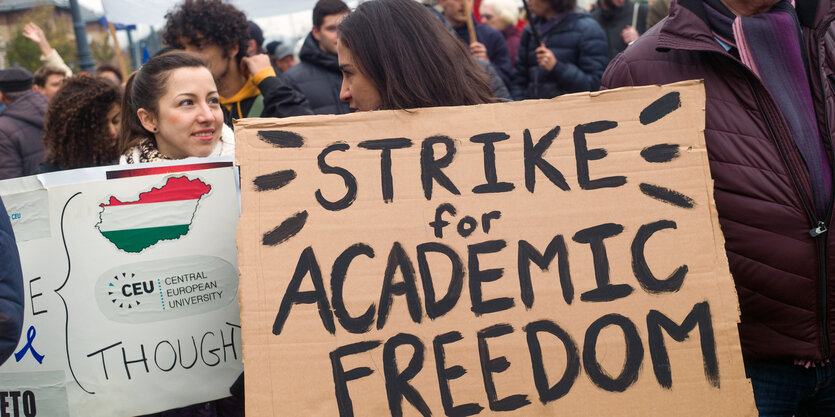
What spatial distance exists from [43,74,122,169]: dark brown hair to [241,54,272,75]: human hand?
69cm

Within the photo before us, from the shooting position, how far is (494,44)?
18.2 ft

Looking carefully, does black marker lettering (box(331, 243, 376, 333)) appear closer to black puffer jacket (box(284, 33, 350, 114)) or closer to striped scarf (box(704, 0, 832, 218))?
striped scarf (box(704, 0, 832, 218))

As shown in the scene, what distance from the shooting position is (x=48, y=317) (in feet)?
6.06

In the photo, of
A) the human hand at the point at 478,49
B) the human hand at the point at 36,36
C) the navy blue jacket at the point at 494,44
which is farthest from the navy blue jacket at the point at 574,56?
the human hand at the point at 36,36

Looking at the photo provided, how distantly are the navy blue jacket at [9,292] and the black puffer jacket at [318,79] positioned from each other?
2.48 meters

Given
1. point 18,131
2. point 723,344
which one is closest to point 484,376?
point 723,344

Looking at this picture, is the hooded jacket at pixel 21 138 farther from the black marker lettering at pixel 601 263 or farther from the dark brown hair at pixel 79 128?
the black marker lettering at pixel 601 263

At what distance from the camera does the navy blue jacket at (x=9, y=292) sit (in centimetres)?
158

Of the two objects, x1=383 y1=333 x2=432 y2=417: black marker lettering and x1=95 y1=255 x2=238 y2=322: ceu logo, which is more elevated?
x1=95 y1=255 x2=238 y2=322: ceu logo

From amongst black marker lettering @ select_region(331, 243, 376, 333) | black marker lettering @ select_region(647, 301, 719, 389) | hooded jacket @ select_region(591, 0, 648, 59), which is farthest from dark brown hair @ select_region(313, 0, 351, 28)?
black marker lettering @ select_region(647, 301, 719, 389)

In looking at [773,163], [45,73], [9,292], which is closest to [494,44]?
[45,73]

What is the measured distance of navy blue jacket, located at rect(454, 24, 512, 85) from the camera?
5504 millimetres

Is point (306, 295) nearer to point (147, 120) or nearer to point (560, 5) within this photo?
point (147, 120)

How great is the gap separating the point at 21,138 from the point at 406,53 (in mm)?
3532
